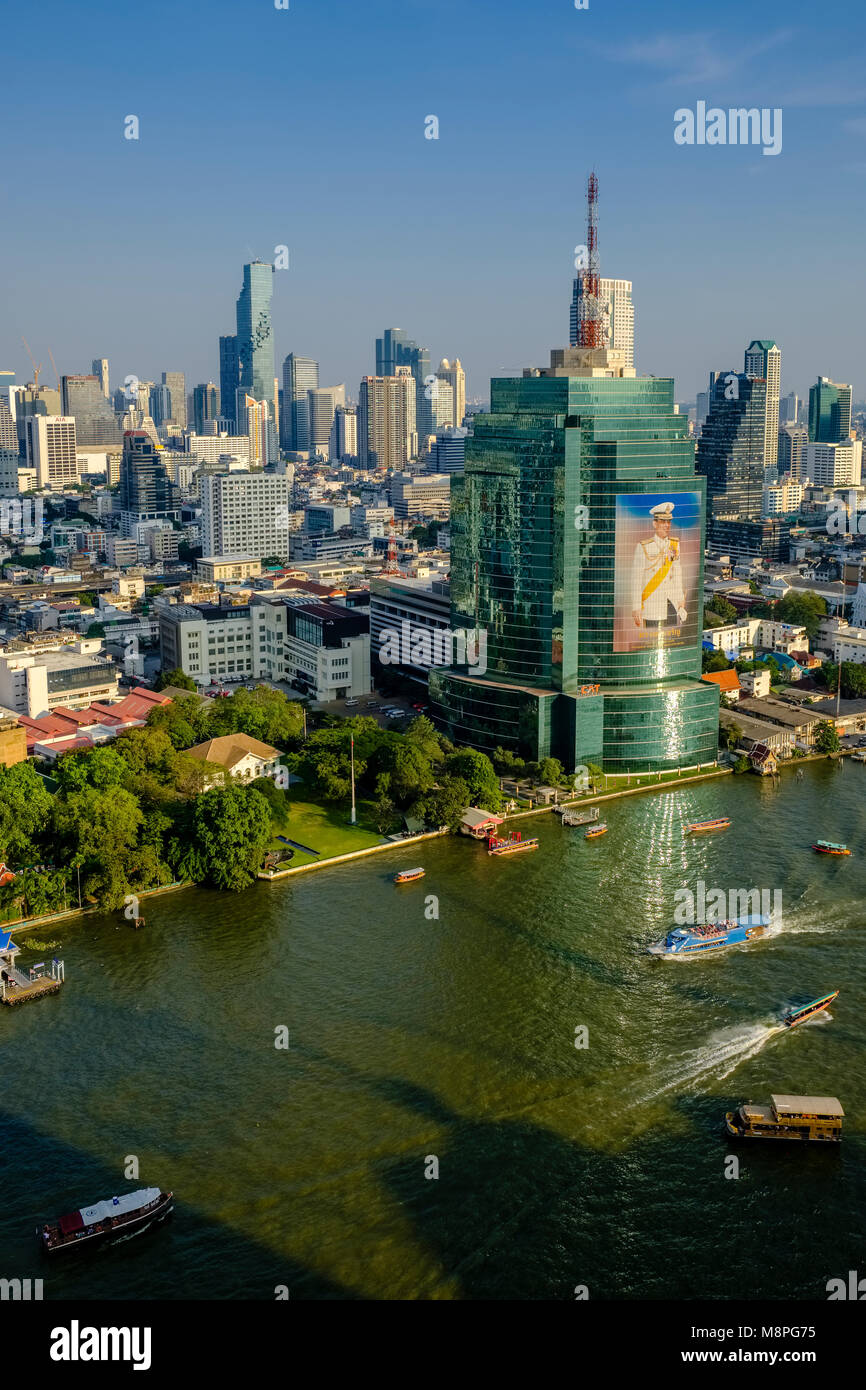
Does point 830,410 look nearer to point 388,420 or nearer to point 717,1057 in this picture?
point 388,420

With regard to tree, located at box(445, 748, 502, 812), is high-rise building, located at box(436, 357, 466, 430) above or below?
above

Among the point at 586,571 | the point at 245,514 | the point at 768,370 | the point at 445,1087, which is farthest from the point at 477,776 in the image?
the point at 768,370

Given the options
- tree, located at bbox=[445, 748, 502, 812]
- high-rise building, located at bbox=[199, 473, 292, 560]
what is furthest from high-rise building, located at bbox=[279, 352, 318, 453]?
tree, located at bbox=[445, 748, 502, 812]

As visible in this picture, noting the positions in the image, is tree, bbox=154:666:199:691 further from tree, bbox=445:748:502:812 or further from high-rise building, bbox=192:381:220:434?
high-rise building, bbox=192:381:220:434

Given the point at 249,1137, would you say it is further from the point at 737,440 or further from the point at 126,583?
the point at 737,440

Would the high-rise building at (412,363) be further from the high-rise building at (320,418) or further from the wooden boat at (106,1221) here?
the wooden boat at (106,1221)

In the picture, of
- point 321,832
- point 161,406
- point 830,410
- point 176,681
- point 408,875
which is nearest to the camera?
point 408,875

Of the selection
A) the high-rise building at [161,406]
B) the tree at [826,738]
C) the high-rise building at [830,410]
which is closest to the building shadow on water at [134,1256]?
the tree at [826,738]
